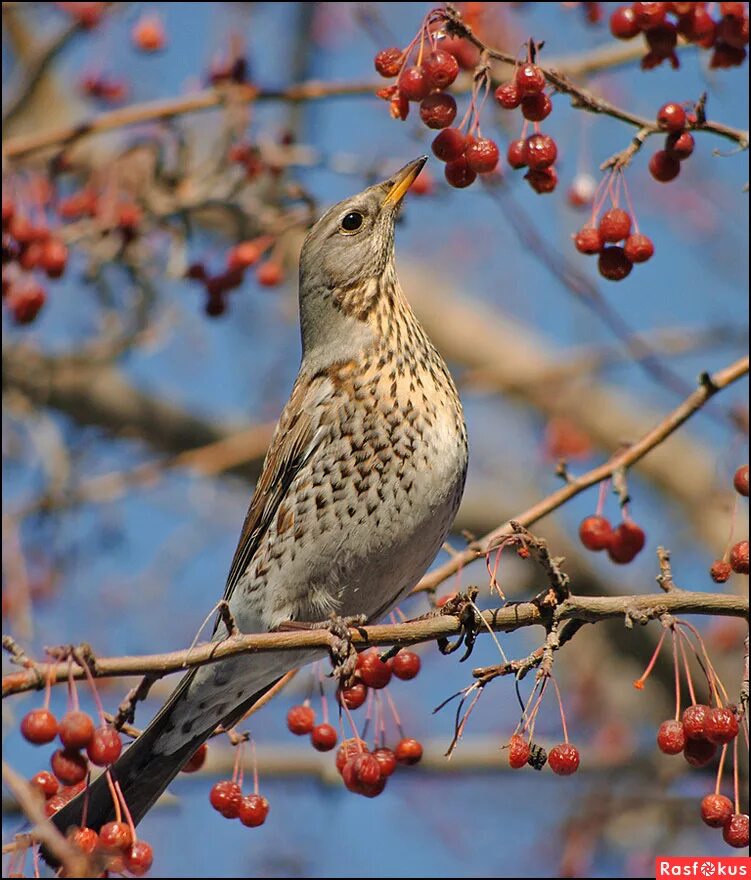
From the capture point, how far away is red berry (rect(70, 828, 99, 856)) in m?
2.50

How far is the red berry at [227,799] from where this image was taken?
323 cm

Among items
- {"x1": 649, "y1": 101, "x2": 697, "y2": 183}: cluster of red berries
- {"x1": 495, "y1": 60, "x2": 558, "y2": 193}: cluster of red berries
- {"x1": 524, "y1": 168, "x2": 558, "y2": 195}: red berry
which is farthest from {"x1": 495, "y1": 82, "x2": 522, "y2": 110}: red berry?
→ {"x1": 649, "y1": 101, "x2": 697, "y2": 183}: cluster of red berries

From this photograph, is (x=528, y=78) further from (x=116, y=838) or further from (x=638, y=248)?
(x=116, y=838)

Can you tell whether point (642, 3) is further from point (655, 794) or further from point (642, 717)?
point (642, 717)

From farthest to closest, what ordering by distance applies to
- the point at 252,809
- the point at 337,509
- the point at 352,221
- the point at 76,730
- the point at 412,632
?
1. the point at 352,221
2. the point at 337,509
3. the point at 252,809
4. the point at 412,632
5. the point at 76,730

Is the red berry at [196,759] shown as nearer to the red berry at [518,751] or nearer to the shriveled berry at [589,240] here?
the red berry at [518,751]

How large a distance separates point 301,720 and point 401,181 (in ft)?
5.96

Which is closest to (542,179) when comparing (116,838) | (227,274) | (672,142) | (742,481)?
(672,142)

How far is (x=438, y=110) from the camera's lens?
116 inches

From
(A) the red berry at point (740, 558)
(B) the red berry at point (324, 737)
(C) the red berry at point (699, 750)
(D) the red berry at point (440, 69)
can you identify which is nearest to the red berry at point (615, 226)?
(D) the red berry at point (440, 69)

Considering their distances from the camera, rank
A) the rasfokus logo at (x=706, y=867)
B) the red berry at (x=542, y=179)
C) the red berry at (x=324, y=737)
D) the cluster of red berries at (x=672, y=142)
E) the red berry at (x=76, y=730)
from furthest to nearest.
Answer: the rasfokus logo at (x=706, y=867) < the red berry at (x=324, y=737) < the red berry at (x=542, y=179) < the cluster of red berries at (x=672, y=142) < the red berry at (x=76, y=730)

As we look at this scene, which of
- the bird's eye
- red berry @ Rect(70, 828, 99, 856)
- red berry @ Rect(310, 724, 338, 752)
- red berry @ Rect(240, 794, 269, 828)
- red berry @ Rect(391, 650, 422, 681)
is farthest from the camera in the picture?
the bird's eye

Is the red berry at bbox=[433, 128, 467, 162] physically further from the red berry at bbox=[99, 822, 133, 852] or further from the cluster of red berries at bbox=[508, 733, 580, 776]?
the red berry at bbox=[99, 822, 133, 852]

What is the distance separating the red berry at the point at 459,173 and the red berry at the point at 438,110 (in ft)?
0.32
